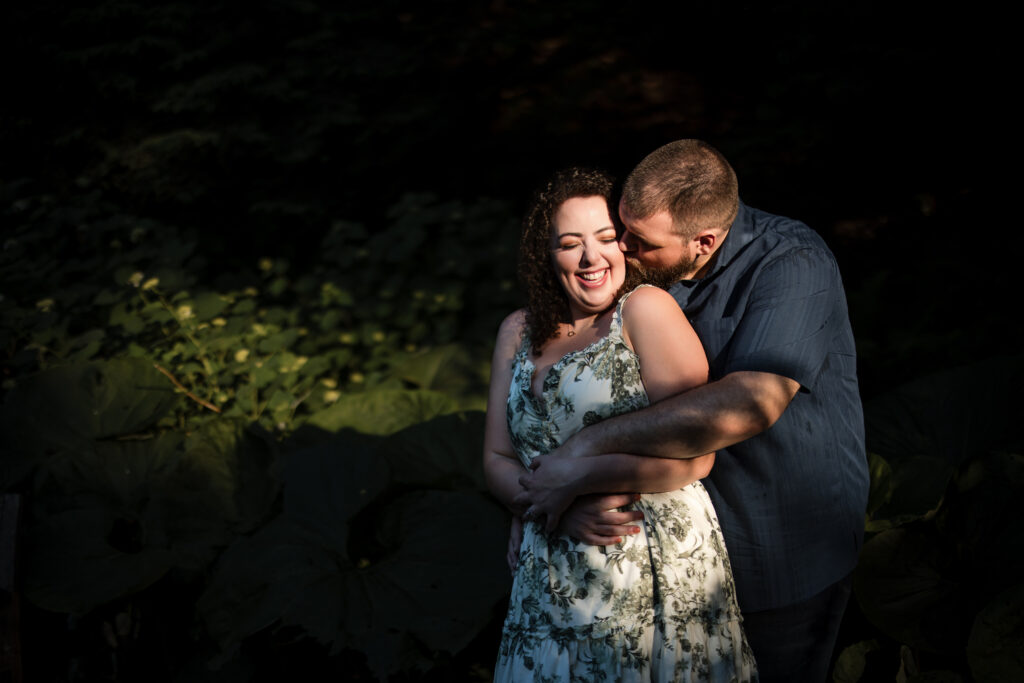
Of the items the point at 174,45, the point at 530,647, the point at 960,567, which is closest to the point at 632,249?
the point at 530,647

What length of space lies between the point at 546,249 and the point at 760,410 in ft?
1.90

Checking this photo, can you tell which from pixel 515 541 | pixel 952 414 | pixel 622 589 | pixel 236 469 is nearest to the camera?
pixel 622 589

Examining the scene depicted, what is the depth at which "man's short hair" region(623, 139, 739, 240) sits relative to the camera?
167 cm

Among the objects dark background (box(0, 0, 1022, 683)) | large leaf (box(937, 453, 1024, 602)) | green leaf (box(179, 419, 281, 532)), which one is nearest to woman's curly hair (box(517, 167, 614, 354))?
large leaf (box(937, 453, 1024, 602))

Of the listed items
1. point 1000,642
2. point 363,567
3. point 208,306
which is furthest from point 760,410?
point 208,306

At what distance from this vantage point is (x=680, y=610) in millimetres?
1651

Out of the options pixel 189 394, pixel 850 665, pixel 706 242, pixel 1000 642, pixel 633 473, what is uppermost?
pixel 706 242

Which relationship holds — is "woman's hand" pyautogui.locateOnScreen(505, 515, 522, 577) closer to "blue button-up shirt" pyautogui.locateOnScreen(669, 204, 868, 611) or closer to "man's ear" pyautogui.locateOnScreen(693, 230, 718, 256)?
"blue button-up shirt" pyautogui.locateOnScreen(669, 204, 868, 611)

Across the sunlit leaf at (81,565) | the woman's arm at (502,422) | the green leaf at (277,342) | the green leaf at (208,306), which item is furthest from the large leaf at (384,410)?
the woman's arm at (502,422)

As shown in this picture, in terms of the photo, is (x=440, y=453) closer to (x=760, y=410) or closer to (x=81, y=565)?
(x=81, y=565)

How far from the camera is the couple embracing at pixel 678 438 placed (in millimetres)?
1640

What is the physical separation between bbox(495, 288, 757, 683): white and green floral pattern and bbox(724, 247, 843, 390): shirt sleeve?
23 cm

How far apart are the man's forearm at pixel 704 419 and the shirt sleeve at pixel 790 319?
36mm

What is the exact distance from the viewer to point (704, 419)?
1565 mm
